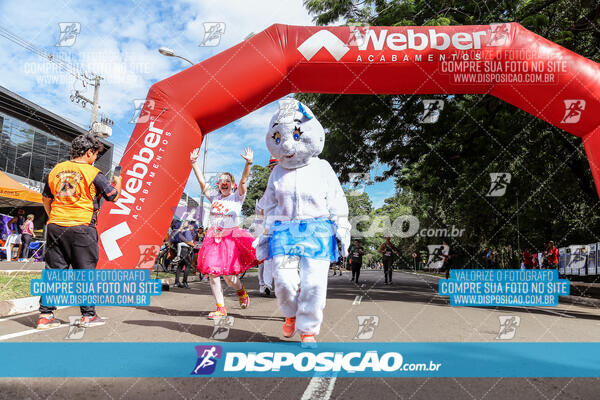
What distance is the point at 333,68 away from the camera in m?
7.73

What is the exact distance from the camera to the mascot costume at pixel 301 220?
12.4ft

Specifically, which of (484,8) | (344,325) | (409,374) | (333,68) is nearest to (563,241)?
(484,8)

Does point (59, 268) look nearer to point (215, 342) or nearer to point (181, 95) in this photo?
point (215, 342)

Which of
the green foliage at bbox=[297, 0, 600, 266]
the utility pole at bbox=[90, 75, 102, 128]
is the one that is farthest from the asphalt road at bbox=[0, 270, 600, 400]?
the utility pole at bbox=[90, 75, 102, 128]

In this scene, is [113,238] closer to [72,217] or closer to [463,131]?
[72,217]

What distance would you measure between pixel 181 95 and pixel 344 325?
4.67 m

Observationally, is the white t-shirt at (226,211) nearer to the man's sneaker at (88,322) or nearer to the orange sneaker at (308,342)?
the man's sneaker at (88,322)

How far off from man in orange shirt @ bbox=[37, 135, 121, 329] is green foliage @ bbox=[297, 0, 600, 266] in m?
6.78

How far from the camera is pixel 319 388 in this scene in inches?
107

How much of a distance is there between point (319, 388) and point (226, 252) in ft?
10.0

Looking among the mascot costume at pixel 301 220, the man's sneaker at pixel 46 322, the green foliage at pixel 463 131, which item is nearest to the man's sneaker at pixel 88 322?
the man's sneaker at pixel 46 322

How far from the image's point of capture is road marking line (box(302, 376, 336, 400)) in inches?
101

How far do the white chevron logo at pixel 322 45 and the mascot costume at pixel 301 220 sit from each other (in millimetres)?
4020

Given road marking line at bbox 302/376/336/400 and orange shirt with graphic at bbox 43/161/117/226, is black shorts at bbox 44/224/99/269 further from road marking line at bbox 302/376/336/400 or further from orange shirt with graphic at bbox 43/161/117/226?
road marking line at bbox 302/376/336/400
